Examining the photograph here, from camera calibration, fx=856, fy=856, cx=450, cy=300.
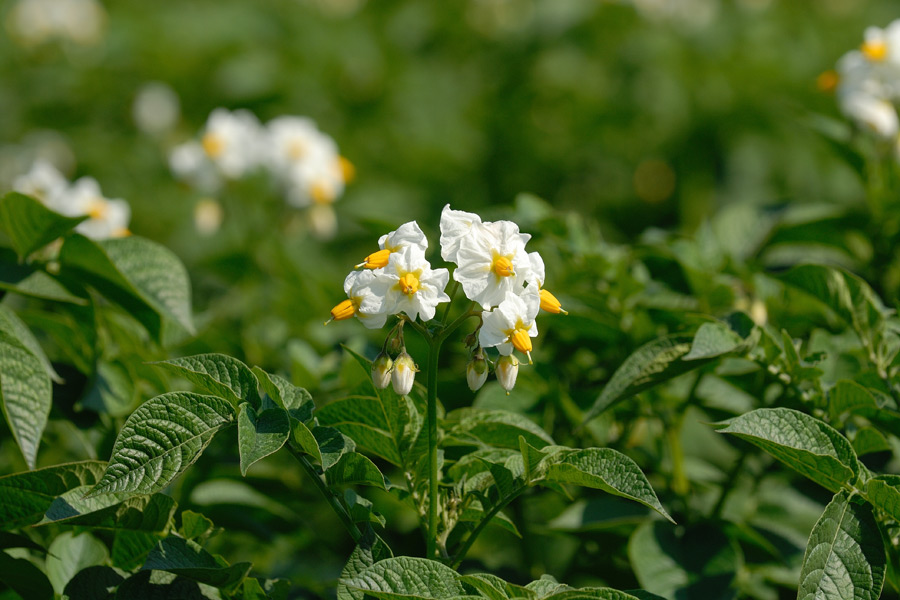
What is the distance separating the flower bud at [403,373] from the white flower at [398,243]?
12 cm

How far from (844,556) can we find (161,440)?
2.84ft

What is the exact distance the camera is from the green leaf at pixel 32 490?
3.81 feet

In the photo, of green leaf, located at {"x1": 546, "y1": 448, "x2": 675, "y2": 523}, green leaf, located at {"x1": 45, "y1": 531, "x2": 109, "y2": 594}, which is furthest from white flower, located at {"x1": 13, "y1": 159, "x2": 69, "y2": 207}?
green leaf, located at {"x1": 546, "y1": 448, "x2": 675, "y2": 523}

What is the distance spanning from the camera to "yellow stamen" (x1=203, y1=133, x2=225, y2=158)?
8.93 feet

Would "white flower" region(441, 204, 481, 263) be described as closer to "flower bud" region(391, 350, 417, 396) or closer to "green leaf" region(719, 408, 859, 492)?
"flower bud" region(391, 350, 417, 396)

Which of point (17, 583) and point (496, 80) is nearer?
point (17, 583)

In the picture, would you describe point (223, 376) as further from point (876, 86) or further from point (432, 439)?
point (876, 86)

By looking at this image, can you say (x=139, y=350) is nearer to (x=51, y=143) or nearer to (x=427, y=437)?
(x=427, y=437)

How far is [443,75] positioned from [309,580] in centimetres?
395

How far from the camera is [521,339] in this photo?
1.10 meters

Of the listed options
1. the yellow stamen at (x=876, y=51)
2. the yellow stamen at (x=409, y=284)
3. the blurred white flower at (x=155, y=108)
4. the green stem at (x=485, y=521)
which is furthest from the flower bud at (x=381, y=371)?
the blurred white flower at (x=155, y=108)

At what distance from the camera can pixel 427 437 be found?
1193 mm

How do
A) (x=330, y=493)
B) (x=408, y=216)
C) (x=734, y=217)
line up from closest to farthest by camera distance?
(x=330, y=493) → (x=734, y=217) → (x=408, y=216)

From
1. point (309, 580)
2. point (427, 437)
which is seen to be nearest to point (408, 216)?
point (309, 580)
